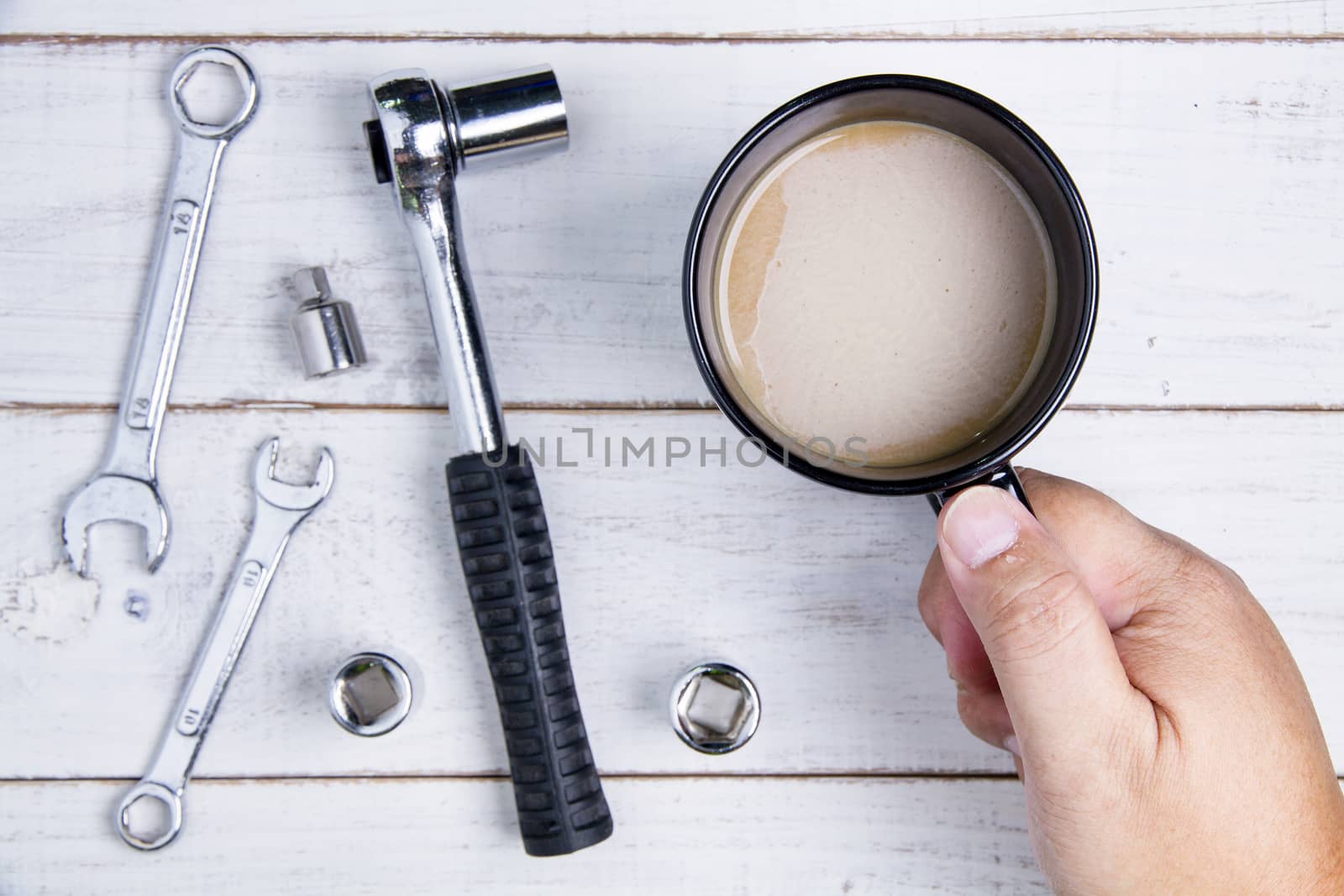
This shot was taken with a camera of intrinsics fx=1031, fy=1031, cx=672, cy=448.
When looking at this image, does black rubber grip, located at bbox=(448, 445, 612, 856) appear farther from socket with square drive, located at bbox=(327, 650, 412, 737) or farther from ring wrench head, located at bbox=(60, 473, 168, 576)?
ring wrench head, located at bbox=(60, 473, 168, 576)

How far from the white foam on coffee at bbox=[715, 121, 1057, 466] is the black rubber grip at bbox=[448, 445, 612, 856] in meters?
0.19

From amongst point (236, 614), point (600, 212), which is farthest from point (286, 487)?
point (600, 212)

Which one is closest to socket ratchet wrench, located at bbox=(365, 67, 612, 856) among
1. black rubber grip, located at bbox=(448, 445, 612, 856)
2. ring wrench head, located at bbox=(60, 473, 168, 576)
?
black rubber grip, located at bbox=(448, 445, 612, 856)

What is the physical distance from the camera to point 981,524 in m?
0.60

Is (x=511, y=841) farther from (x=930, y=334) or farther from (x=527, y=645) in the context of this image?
(x=930, y=334)

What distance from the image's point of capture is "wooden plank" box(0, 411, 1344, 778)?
79 cm

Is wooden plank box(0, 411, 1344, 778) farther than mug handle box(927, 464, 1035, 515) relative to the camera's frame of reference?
Yes

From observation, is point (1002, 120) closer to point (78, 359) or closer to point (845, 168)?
point (845, 168)

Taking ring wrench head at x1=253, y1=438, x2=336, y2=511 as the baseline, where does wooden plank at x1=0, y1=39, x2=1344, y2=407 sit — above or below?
above

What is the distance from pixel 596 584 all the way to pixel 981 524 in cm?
32

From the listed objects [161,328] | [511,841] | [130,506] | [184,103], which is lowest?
[511,841]

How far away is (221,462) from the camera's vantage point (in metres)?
0.80

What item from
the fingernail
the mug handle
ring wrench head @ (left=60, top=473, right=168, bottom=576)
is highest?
the mug handle

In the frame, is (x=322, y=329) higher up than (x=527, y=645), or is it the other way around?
(x=322, y=329)
